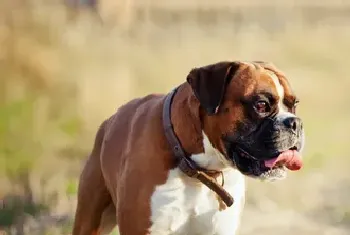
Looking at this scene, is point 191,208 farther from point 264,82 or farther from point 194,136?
point 264,82

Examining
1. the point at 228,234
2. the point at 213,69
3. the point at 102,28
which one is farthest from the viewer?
the point at 102,28

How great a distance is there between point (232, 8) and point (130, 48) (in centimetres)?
45

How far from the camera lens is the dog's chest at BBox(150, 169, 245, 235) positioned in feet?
6.62

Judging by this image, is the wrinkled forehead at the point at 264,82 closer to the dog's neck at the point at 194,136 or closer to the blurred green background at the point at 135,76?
the dog's neck at the point at 194,136

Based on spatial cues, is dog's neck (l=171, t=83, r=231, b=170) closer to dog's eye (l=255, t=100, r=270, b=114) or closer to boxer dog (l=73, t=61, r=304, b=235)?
boxer dog (l=73, t=61, r=304, b=235)

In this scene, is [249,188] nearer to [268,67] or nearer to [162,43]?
[162,43]

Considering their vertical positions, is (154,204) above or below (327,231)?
above

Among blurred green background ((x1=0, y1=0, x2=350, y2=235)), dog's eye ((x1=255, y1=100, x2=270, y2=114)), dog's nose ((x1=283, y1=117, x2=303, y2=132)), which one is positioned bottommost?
blurred green background ((x1=0, y1=0, x2=350, y2=235))

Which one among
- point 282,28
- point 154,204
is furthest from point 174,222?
point 282,28

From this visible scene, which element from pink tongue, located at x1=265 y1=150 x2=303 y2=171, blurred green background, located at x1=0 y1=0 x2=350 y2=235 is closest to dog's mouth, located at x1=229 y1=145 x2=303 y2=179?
pink tongue, located at x1=265 y1=150 x2=303 y2=171

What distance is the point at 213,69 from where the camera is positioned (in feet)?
6.40

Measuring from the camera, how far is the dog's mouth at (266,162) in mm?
1924

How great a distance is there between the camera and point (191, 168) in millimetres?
1997

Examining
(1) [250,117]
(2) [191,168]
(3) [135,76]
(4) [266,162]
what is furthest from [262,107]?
(3) [135,76]
